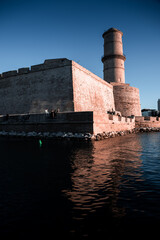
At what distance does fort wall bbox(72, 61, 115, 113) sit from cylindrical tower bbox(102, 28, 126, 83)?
5.88 metres

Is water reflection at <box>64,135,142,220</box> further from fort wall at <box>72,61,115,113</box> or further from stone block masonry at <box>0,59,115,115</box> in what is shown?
fort wall at <box>72,61,115,113</box>

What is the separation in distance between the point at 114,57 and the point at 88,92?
1322 centimetres

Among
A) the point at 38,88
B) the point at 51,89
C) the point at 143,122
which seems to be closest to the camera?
the point at 51,89

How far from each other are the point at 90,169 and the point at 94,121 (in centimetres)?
701

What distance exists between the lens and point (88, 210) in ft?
8.39

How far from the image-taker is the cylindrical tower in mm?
28672

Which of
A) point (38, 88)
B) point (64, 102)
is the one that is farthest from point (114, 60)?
point (64, 102)

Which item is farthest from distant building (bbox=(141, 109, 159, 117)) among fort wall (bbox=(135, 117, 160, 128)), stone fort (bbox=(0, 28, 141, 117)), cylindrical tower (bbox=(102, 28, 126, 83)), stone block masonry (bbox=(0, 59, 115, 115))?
stone block masonry (bbox=(0, 59, 115, 115))

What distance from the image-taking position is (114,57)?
28.7m

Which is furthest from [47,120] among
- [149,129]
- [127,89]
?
[127,89]

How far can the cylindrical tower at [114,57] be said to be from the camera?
28.7 meters

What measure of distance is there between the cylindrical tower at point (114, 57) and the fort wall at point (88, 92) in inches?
231

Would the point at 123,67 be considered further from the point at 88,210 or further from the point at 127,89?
the point at 88,210

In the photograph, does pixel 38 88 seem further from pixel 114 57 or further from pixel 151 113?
pixel 151 113
